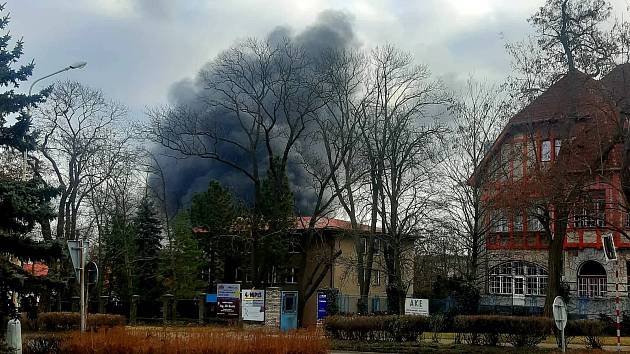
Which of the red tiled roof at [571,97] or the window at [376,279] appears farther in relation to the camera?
the window at [376,279]

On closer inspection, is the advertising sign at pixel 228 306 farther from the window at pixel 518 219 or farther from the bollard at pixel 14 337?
the bollard at pixel 14 337

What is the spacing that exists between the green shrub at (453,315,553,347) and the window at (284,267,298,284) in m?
32.2

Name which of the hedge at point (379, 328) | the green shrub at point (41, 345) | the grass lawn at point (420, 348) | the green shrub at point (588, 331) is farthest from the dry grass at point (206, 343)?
the green shrub at point (588, 331)

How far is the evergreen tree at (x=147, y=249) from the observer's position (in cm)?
5312

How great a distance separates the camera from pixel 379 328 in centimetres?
2730

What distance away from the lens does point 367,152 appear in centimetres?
4272

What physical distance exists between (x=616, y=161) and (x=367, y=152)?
59.3ft

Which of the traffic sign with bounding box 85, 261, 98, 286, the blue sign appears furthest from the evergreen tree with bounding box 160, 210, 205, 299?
the traffic sign with bounding box 85, 261, 98, 286

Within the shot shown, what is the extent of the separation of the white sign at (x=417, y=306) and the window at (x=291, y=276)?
2457 centimetres

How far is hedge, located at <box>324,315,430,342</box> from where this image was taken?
27047 millimetres

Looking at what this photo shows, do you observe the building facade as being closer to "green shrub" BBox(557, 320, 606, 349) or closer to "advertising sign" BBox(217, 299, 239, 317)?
"green shrub" BBox(557, 320, 606, 349)

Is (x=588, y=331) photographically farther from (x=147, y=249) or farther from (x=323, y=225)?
(x=147, y=249)

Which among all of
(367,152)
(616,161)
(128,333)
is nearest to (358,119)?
(367,152)

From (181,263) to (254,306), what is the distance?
13942 mm
